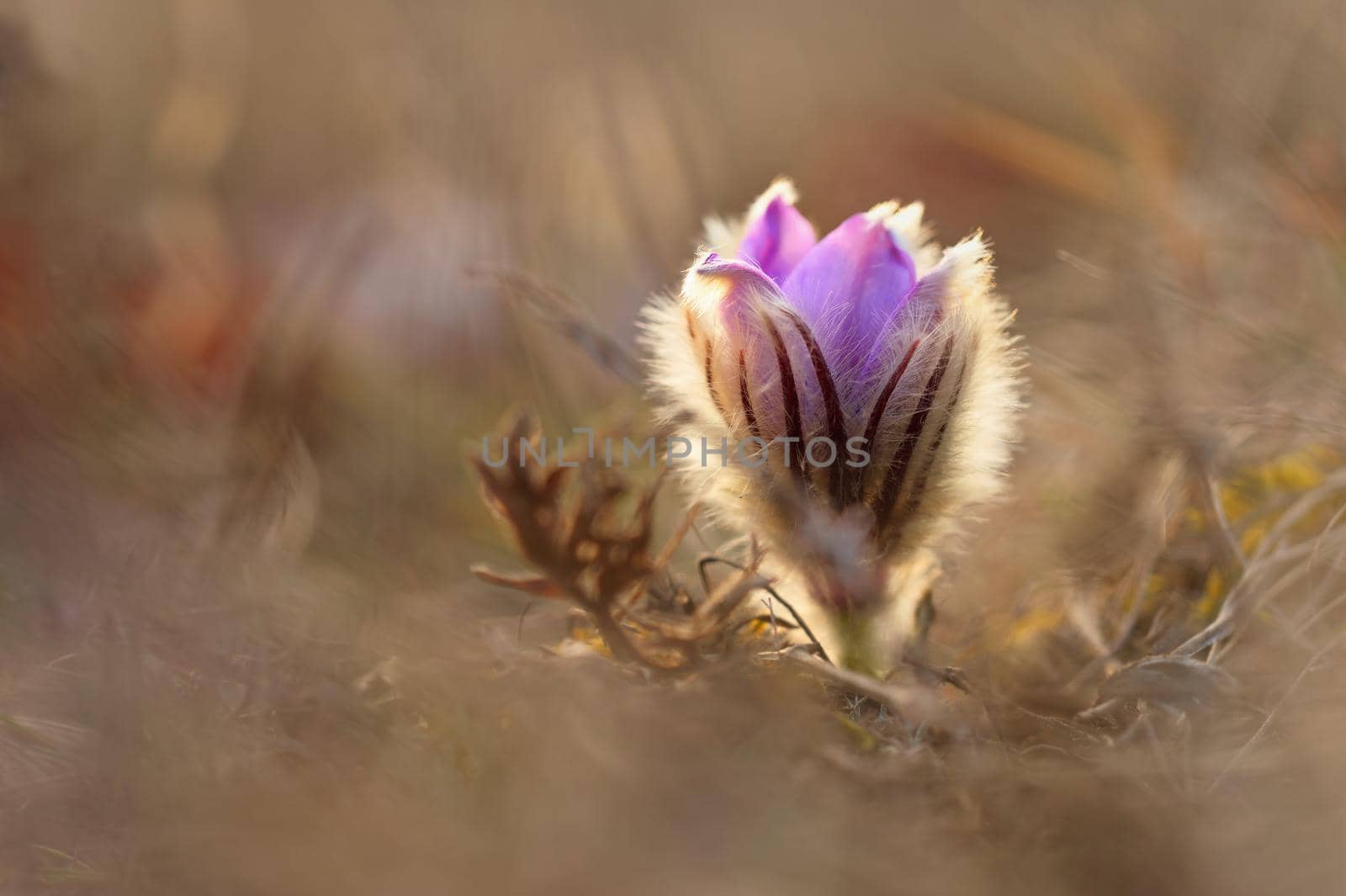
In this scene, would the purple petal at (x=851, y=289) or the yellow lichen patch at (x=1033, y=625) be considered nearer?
the purple petal at (x=851, y=289)

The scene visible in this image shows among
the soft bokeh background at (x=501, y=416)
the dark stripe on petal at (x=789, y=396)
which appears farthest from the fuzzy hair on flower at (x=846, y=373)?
the soft bokeh background at (x=501, y=416)

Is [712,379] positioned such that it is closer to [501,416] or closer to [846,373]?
[846,373]

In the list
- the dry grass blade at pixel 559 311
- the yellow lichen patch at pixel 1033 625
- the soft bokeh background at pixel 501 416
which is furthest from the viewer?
the dry grass blade at pixel 559 311

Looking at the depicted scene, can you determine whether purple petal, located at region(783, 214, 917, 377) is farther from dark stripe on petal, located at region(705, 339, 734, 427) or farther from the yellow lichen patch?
the yellow lichen patch

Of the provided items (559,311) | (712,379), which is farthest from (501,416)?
(712,379)

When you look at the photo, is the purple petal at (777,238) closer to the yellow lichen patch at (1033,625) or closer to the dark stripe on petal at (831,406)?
the dark stripe on petal at (831,406)

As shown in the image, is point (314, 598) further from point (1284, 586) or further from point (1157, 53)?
point (1157, 53)

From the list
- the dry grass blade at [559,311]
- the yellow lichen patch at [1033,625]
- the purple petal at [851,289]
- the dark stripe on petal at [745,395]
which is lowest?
the yellow lichen patch at [1033,625]
